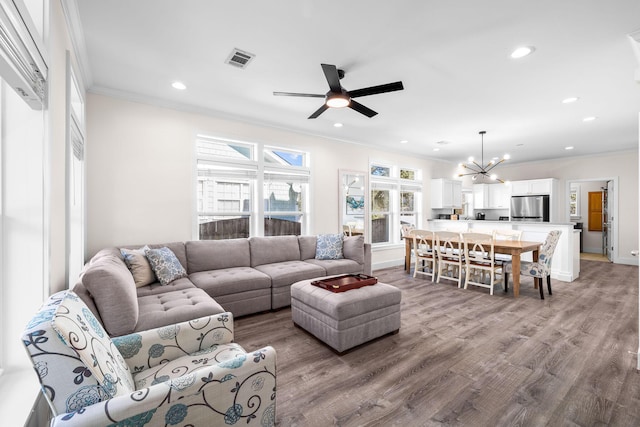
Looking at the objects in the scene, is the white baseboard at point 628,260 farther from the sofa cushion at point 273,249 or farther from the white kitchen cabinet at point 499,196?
the sofa cushion at point 273,249

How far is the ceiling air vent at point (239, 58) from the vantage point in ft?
8.57

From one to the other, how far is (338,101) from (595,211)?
10.2m

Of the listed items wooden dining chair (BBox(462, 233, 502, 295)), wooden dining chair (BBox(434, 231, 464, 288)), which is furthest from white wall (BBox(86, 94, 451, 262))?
wooden dining chair (BBox(462, 233, 502, 295))

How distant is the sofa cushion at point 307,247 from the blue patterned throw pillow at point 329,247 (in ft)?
0.28

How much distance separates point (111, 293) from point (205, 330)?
700mm

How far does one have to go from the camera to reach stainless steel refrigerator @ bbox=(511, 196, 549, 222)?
746cm

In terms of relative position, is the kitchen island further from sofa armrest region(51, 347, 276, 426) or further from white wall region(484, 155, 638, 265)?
sofa armrest region(51, 347, 276, 426)

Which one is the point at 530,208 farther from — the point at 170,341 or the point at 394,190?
the point at 170,341

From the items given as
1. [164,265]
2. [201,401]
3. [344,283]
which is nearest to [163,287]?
[164,265]

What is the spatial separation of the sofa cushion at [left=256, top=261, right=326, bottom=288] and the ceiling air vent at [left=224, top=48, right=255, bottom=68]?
8.02 ft

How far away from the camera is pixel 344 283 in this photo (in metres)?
2.98

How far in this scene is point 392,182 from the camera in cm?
672

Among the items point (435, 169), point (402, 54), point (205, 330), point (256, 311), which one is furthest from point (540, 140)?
point (205, 330)

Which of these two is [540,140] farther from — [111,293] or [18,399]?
[18,399]
